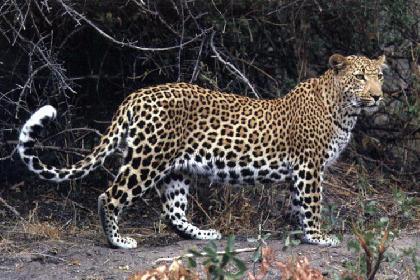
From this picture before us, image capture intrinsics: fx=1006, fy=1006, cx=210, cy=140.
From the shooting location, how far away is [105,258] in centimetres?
759

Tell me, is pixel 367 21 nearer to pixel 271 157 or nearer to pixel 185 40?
pixel 185 40

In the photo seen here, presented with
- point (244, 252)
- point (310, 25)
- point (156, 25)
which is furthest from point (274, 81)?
point (244, 252)

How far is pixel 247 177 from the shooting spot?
8.34 m

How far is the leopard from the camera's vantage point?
7875 millimetres

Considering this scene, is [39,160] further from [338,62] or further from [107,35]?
[338,62]

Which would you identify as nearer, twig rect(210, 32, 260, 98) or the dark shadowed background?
twig rect(210, 32, 260, 98)

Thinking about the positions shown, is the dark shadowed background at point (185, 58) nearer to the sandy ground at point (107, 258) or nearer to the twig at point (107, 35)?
the twig at point (107, 35)

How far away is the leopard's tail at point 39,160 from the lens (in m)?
7.34

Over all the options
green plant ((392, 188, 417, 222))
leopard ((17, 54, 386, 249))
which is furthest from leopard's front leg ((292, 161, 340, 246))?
green plant ((392, 188, 417, 222))

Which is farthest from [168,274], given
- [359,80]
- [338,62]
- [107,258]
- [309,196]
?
[338,62]

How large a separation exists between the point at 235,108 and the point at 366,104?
109 cm

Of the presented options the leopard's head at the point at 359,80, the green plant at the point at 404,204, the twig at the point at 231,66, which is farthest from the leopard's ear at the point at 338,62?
the green plant at the point at 404,204

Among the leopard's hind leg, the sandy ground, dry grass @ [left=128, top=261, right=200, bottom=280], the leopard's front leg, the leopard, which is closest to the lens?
dry grass @ [left=128, top=261, right=200, bottom=280]

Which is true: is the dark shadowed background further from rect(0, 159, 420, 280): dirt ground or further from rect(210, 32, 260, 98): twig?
rect(0, 159, 420, 280): dirt ground
